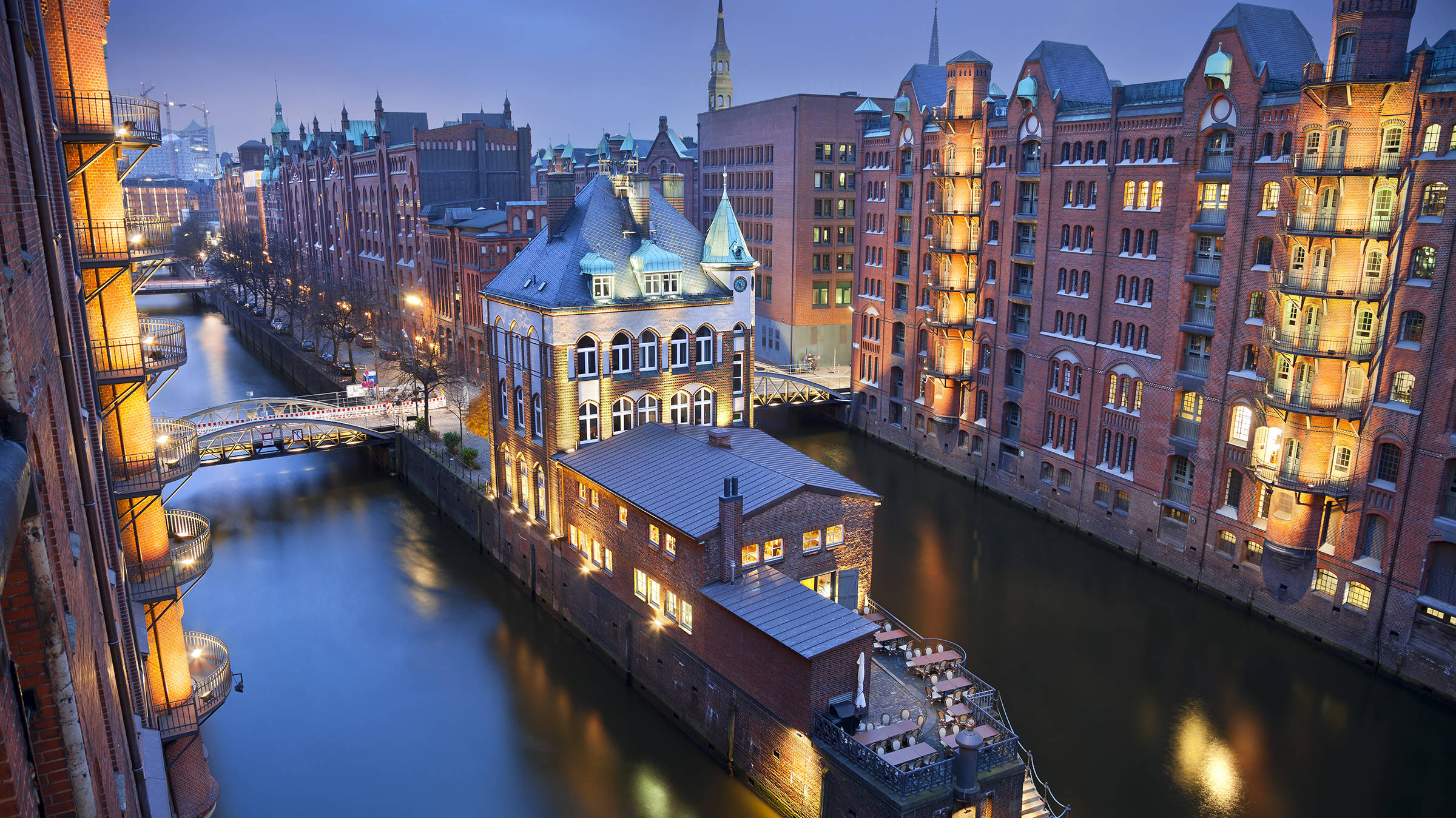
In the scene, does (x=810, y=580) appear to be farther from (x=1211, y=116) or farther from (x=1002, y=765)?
(x=1211, y=116)

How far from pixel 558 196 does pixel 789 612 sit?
26958 mm

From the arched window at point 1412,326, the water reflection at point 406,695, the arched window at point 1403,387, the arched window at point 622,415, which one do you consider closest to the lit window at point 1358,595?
the arched window at point 1403,387

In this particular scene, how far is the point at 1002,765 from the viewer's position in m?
27.7

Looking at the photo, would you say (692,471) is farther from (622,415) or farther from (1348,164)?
(1348,164)

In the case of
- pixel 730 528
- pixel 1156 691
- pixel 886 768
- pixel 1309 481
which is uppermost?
pixel 730 528

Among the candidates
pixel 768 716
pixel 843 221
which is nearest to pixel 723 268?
pixel 768 716

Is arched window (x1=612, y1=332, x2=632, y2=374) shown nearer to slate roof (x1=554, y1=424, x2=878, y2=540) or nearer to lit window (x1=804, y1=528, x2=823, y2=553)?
slate roof (x1=554, y1=424, x2=878, y2=540)

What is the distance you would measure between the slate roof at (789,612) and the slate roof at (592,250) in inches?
591

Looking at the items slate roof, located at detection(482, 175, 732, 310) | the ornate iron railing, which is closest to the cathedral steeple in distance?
slate roof, located at detection(482, 175, 732, 310)

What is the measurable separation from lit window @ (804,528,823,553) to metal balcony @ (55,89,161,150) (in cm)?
2347

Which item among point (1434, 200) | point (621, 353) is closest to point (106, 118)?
point (621, 353)

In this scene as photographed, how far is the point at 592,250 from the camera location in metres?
43.4

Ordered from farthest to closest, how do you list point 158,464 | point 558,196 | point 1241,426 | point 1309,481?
point 558,196, point 1241,426, point 1309,481, point 158,464

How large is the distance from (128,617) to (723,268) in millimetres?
29940
